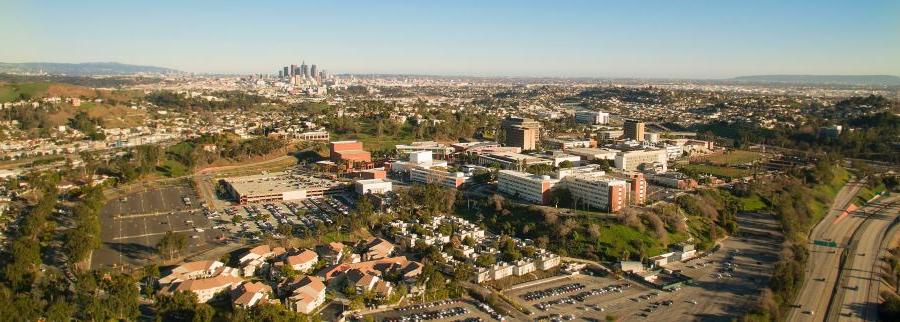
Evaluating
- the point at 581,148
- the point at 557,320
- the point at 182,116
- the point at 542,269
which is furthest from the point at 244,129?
the point at 557,320

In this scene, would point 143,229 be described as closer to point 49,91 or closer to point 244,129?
point 244,129

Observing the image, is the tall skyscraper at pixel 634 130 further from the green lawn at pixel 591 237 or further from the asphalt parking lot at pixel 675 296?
the asphalt parking lot at pixel 675 296

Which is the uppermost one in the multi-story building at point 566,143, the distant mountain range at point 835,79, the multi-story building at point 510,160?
the distant mountain range at point 835,79

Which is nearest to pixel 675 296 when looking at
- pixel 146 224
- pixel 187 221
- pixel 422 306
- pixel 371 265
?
pixel 422 306

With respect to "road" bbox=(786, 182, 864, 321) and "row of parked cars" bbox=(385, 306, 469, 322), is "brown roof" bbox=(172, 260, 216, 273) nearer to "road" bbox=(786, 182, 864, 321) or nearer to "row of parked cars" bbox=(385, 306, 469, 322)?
"row of parked cars" bbox=(385, 306, 469, 322)

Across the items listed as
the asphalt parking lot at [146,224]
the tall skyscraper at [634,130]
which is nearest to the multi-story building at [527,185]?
the asphalt parking lot at [146,224]
